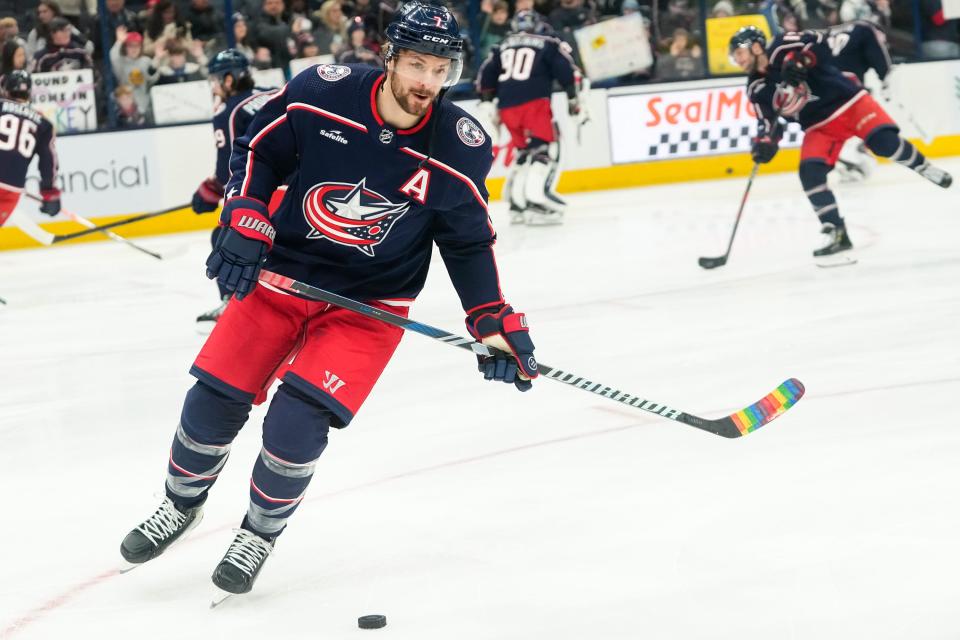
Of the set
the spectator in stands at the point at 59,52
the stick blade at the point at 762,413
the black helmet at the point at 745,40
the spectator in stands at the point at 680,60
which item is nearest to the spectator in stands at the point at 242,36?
the spectator in stands at the point at 59,52

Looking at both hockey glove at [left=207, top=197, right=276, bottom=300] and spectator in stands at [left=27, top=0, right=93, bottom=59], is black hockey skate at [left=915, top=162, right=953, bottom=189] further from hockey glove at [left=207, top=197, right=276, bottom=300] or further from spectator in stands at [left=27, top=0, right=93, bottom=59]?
spectator in stands at [left=27, top=0, right=93, bottom=59]

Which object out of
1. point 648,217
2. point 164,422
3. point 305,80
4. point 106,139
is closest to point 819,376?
point 164,422

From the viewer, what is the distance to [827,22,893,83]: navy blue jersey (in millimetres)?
7703

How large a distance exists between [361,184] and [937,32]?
29.6ft

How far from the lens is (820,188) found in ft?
20.4

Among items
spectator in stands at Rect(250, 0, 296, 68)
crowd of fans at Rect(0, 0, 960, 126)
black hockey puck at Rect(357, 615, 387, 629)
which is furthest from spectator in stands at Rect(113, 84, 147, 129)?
black hockey puck at Rect(357, 615, 387, 629)

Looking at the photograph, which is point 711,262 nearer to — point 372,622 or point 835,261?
point 835,261

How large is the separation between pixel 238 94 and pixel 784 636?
3.47 meters

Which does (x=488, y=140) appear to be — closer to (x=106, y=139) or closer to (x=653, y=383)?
(x=653, y=383)

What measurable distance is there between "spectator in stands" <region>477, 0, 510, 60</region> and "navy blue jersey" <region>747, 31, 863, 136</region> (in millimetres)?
3657

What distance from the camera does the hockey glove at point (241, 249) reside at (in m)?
2.36

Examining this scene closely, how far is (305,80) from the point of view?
2441 mm

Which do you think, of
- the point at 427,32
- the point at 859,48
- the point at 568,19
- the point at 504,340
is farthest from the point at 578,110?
the point at 427,32

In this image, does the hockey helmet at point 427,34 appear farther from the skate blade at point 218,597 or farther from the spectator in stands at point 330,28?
the spectator in stands at point 330,28
